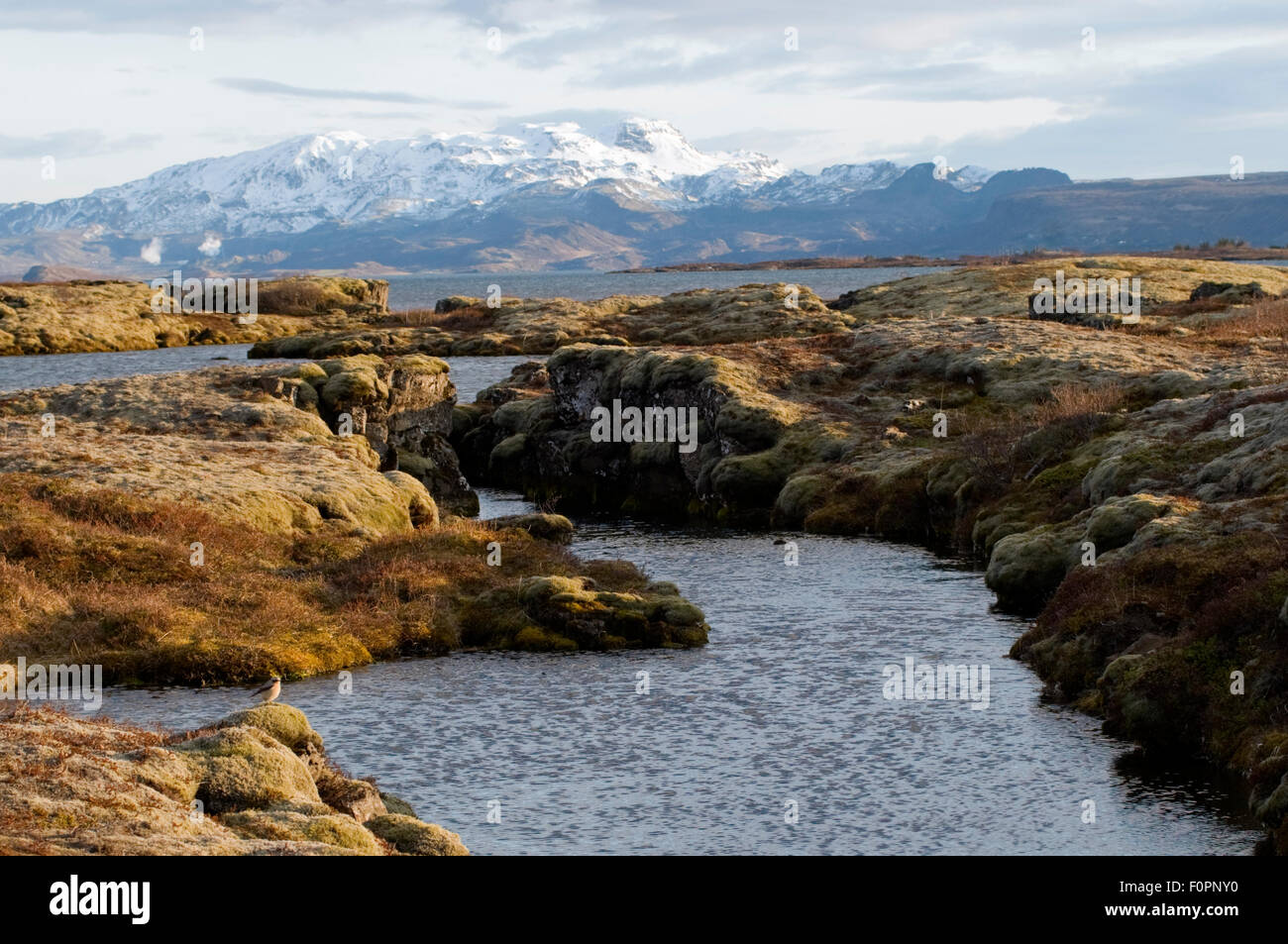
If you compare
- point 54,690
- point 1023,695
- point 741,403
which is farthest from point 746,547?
point 54,690

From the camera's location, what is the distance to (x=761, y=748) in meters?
36.2

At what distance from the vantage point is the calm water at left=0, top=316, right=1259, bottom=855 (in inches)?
1177

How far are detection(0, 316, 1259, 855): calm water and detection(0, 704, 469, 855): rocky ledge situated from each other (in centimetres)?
311

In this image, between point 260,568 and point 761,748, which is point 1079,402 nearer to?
point 260,568

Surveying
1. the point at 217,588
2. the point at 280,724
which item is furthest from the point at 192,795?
the point at 217,588

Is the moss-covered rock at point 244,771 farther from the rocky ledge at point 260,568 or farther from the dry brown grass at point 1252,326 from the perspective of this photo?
the dry brown grass at point 1252,326

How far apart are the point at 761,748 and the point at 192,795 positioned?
612 inches

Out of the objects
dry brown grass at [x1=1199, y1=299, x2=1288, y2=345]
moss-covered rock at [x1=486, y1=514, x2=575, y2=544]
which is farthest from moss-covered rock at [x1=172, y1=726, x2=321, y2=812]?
dry brown grass at [x1=1199, y1=299, x2=1288, y2=345]

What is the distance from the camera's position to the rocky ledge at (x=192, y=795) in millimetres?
22047

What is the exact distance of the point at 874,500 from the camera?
73.3m

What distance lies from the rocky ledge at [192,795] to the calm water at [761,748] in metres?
3.11
